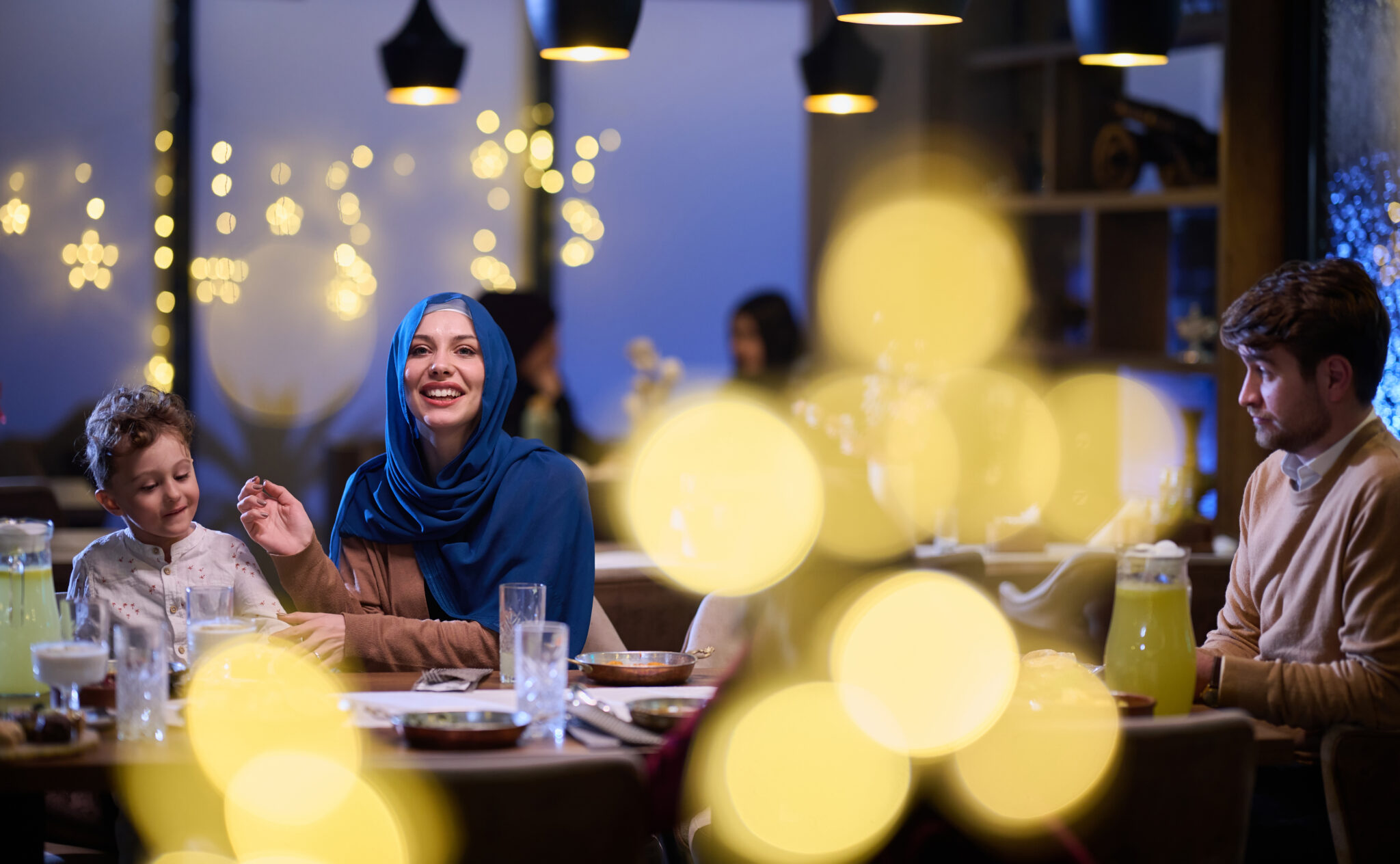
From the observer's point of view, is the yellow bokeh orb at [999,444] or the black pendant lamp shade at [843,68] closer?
the black pendant lamp shade at [843,68]

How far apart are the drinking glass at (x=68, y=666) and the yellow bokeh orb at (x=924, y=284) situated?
3792 millimetres

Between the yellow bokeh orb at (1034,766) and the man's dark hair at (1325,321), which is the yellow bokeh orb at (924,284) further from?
the yellow bokeh orb at (1034,766)

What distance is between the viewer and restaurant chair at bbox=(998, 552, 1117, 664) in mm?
3523

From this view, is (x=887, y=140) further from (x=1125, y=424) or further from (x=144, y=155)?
(x=144, y=155)

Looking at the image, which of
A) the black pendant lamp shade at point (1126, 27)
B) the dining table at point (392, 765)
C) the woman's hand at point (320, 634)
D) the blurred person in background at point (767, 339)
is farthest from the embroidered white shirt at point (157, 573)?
the blurred person in background at point (767, 339)

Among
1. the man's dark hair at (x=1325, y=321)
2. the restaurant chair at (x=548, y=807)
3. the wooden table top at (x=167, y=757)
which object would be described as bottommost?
the wooden table top at (x=167, y=757)

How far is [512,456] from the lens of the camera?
2676 millimetres

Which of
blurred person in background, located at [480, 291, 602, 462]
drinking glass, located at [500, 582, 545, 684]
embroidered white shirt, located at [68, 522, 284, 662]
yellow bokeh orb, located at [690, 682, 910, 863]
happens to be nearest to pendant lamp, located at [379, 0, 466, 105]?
blurred person in background, located at [480, 291, 602, 462]

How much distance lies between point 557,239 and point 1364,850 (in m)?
6.15

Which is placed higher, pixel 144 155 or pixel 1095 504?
pixel 144 155

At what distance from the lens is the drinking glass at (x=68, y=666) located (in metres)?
1.86

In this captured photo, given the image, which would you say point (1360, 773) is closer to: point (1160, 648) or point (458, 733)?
point (1160, 648)

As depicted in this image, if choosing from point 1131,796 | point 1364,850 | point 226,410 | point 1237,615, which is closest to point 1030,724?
point 1131,796

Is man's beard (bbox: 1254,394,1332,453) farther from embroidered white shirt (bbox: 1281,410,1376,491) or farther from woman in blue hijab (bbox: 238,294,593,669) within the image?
woman in blue hijab (bbox: 238,294,593,669)
